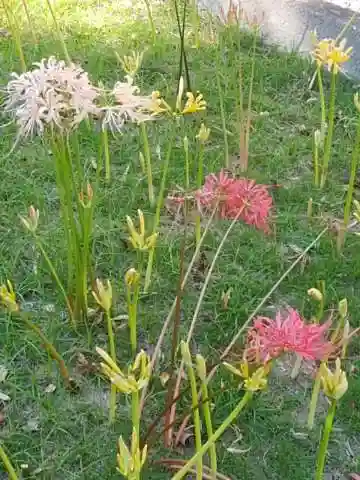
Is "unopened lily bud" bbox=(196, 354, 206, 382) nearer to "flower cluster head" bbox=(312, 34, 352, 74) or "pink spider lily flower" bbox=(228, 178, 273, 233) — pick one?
"pink spider lily flower" bbox=(228, 178, 273, 233)

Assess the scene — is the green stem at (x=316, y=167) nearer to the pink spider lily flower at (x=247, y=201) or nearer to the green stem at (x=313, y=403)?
the pink spider lily flower at (x=247, y=201)

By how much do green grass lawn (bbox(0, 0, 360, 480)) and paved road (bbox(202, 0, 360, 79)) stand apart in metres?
0.13

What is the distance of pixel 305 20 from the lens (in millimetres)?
3480

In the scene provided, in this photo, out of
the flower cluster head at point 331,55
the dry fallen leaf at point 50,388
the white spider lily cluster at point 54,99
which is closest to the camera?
the white spider lily cluster at point 54,99

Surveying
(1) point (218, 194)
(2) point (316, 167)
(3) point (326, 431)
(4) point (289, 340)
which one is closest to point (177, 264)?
(1) point (218, 194)

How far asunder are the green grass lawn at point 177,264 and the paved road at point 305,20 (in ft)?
0.42

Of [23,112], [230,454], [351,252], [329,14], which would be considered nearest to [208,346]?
[230,454]

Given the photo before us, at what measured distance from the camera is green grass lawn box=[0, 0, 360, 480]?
1722 millimetres

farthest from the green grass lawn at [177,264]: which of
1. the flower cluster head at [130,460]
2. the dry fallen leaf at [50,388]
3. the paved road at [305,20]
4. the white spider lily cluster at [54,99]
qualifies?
the white spider lily cluster at [54,99]

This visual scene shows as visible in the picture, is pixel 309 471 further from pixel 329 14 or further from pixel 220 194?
A: pixel 329 14

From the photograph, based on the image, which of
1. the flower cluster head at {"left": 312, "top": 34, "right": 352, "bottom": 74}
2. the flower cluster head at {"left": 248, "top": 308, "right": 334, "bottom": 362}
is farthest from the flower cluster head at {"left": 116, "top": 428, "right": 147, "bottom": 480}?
the flower cluster head at {"left": 312, "top": 34, "right": 352, "bottom": 74}

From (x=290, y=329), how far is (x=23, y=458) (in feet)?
2.50

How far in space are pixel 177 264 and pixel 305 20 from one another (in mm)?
1801

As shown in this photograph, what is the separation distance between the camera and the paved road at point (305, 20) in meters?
3.31
